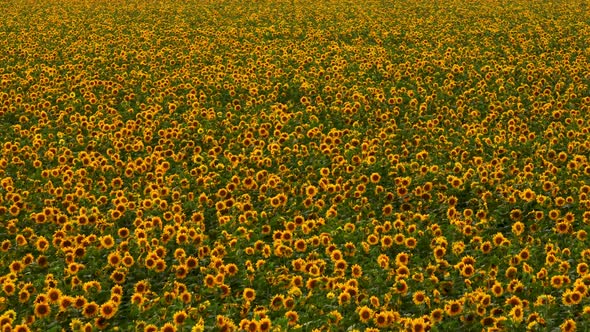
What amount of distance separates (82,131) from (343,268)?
8160 millimetres

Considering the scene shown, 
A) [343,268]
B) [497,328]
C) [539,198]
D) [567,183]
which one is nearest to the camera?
[497,328]

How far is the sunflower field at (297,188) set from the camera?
696 cm

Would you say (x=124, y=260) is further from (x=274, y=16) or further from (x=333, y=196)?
(x=274, y=16)

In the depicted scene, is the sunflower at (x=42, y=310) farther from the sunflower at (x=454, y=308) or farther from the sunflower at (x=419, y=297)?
the sunflower at (x=454, y=308)

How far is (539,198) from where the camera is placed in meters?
9.28

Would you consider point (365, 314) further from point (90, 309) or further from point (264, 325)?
point (90, 309)

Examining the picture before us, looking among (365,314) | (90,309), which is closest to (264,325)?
(365,314)

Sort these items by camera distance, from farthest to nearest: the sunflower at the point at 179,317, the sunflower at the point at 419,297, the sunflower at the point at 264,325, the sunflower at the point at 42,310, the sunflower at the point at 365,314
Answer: the sunflower at the point at 419,297
the sunflower at the point at 42,310
the sunflower at the point at 365,314
the sunflower at the point at 179,317
the sunflower at the point at 264,325

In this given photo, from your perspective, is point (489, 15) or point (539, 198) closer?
point (539, 198)

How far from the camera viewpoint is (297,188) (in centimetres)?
1045

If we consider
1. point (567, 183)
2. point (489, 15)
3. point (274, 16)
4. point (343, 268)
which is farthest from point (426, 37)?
point (343, 268)

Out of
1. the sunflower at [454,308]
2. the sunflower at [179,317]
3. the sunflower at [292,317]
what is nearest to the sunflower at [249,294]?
the sunflower at [292,317]

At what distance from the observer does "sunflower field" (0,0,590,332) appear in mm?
6957

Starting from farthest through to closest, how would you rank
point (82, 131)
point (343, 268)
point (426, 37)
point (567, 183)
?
point (426, 37)
point (82, 131)
point (567, 183)
point (343, 268)
